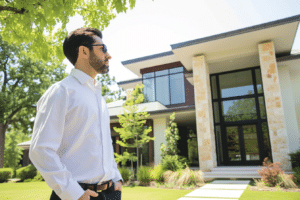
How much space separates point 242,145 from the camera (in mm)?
13656

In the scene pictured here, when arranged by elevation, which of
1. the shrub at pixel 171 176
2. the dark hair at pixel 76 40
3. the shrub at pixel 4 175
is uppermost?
the dark hair at pixel 76 40

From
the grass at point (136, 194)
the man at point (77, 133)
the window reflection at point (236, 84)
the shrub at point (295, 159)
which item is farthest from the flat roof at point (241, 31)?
the man at point (77, 133)

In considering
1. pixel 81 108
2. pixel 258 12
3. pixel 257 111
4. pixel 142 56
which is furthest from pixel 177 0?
pixel 142 56

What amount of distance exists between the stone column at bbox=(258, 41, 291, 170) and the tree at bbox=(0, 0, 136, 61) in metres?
9.80

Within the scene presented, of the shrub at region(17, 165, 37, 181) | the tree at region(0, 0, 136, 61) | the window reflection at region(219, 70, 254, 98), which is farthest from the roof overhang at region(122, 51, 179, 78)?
the tree at region(0, 0, 136, 61)

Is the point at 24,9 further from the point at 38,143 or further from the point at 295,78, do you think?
the point at 295,78

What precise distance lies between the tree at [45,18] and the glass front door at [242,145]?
1207 cm

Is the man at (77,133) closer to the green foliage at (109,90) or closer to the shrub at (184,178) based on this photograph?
the shrub at (184,178)

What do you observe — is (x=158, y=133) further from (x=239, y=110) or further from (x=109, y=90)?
(x=109, y=90)

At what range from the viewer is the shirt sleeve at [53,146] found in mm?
1170

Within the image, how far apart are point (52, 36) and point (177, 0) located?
284cm

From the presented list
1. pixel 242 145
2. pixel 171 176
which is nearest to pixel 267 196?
pixel 171 176

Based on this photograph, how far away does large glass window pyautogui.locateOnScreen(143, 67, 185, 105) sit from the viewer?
18391 mm

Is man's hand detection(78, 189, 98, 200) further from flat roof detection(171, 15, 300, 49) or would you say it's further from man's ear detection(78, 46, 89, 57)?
flat roof detection(171, 15, 300, 49)
